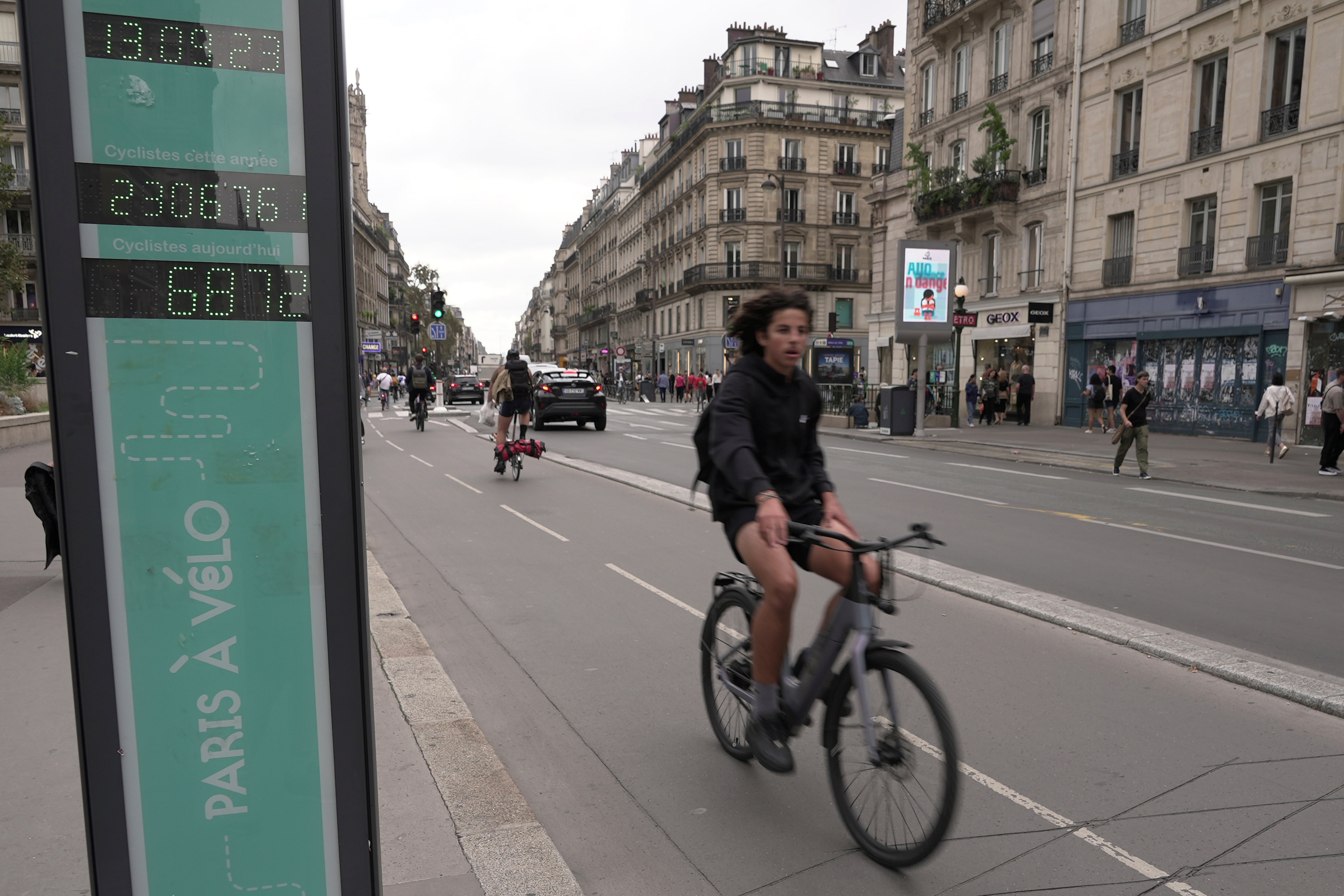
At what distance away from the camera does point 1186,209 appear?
23750 mm

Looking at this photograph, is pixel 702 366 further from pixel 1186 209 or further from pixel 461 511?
pixel 461 511

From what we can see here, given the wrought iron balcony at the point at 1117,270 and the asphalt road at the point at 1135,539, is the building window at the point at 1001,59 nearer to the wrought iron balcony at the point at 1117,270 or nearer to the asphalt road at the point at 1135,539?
the wrought iron balcony at the point at 1117,270

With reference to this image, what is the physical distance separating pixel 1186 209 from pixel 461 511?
21.8 m

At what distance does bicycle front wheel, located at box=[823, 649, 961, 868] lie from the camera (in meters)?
2.78

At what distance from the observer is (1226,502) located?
11719 millimetres

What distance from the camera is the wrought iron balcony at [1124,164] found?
25.4 m

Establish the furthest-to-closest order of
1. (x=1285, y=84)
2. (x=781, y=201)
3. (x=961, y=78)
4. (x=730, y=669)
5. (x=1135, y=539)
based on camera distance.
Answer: (x=781, y=201)
(x=961, y=78)
(x=1285, y=84)
(x=1135, y=539)
(x=730, y=669)

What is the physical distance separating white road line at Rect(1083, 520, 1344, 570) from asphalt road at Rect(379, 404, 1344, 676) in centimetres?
2

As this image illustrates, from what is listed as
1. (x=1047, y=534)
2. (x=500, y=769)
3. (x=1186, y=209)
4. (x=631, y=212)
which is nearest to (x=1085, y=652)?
(x=500, y=769)

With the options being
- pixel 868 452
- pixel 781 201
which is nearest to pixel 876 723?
pixel 868 452

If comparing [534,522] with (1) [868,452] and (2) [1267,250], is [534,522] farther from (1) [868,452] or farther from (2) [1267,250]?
(2) [1267,250]

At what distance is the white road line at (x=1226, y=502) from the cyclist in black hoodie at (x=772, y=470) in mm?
9899

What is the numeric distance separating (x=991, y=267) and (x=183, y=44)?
108ft

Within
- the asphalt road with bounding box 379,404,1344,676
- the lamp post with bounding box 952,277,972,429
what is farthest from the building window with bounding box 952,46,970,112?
the asphalt road with bounding box 379,404,1344,676
